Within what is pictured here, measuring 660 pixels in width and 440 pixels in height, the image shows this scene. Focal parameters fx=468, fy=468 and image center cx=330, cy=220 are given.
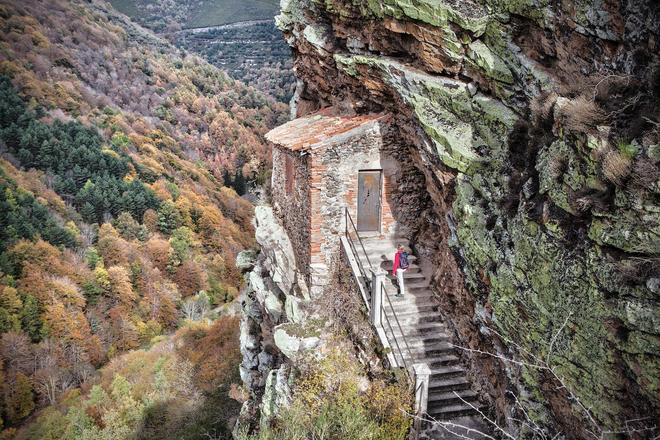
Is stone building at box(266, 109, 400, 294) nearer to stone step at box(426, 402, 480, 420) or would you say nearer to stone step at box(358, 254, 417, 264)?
stone step at box(358, 254, 417, 264)

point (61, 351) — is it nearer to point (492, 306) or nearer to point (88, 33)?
point (492, 306)

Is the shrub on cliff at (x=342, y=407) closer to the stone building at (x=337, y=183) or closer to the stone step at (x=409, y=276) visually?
the stone step at (x=409, y=276)

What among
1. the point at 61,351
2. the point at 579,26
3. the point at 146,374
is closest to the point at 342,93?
the point at 579,26

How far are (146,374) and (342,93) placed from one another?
3245 centimetres

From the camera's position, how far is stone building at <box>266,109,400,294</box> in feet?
41.2

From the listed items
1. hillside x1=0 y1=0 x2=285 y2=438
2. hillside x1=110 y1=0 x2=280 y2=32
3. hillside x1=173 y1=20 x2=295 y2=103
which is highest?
hillside x1=110 y1=0 x2=280 y2=32

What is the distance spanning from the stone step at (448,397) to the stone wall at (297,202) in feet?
15.8

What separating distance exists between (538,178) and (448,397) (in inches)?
209

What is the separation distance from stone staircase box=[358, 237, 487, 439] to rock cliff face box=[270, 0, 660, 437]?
471 millimetres

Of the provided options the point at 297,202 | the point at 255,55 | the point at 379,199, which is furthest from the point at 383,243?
the point at 255,55

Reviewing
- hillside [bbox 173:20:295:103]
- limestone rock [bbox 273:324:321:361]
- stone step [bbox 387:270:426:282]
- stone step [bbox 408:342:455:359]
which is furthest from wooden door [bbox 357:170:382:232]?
hillside [bbox 173:20:295:103]

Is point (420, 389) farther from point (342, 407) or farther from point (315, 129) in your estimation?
point (315, 129)

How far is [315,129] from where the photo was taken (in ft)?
45.6

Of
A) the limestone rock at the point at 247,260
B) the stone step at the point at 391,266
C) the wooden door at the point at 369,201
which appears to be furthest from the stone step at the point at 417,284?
the limestone rock at the point at 247,260
